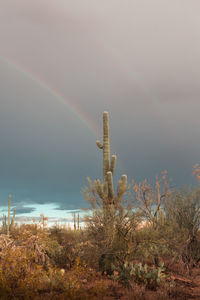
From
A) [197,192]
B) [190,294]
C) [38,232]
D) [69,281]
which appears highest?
[197,192]

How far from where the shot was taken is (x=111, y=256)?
1305cm

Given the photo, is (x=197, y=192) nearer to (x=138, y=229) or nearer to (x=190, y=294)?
(x=138, y=229)

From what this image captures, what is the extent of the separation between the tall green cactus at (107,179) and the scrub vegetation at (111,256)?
55mm

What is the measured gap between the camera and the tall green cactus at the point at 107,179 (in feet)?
53.5

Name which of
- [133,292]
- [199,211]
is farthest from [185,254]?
[133,292]

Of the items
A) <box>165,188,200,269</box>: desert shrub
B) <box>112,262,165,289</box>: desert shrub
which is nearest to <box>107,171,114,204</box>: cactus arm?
<box>165,188,200,269</box>: desert shrub

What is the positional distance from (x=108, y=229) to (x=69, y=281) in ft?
12.6

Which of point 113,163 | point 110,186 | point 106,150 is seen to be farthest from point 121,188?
point 106,150

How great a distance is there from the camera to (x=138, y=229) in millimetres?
13297

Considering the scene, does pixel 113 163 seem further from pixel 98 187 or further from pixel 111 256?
pixel 111 256

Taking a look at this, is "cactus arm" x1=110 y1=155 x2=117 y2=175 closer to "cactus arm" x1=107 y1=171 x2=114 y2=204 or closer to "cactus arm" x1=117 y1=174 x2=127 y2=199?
"cactus arm" x1=107 y1=171 x2=114 y2=204

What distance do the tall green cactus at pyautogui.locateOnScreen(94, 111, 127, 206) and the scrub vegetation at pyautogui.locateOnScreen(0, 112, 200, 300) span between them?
55 millimetres

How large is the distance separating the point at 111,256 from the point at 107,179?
18.0 feet

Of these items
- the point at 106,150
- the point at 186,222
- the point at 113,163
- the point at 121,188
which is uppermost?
the point at 106,150
